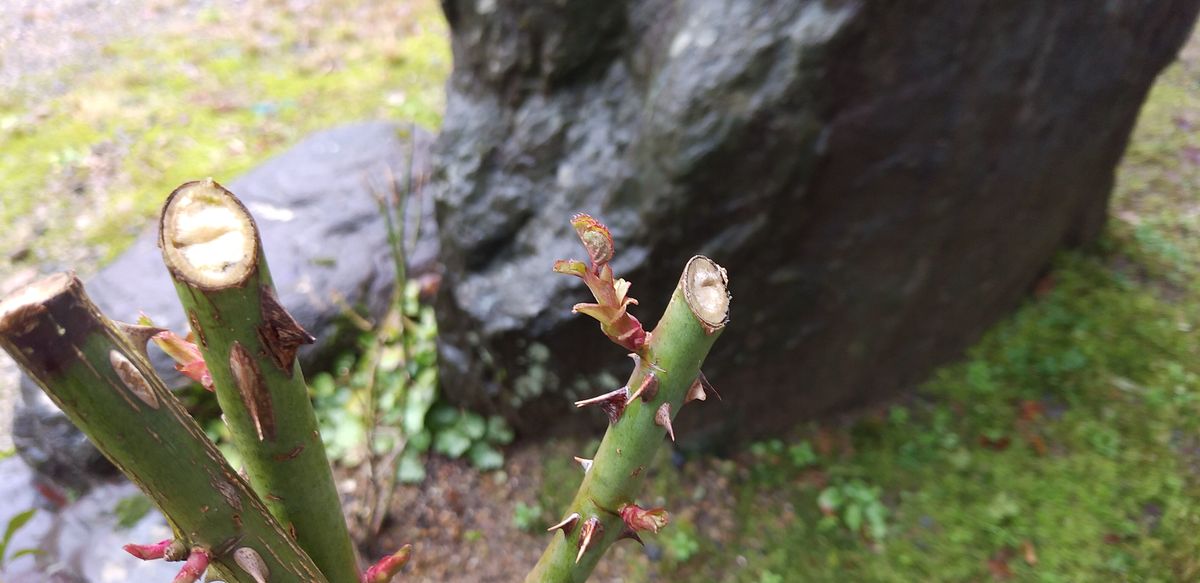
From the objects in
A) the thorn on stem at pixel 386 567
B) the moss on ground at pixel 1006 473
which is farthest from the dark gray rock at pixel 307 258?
the thorn on stem at pixel 386 567

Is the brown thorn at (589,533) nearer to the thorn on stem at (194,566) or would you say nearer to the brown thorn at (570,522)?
the brown thorn at (570,522)

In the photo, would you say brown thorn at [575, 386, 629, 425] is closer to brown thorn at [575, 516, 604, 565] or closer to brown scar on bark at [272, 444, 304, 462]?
brown thorn at [575, 516, 604, 565]

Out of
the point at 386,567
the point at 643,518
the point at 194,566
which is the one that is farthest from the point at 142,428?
the point at 643,518

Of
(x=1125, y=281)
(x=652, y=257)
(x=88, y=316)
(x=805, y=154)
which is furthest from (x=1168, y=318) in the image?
(x=88, y=316)

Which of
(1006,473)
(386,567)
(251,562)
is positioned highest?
(251,562)

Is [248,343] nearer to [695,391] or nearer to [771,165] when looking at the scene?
[695,391]

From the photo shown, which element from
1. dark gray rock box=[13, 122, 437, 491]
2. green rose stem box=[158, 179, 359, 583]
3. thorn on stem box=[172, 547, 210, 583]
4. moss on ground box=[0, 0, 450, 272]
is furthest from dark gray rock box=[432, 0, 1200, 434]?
moss on ground box=[0, 0, 450, 272]
